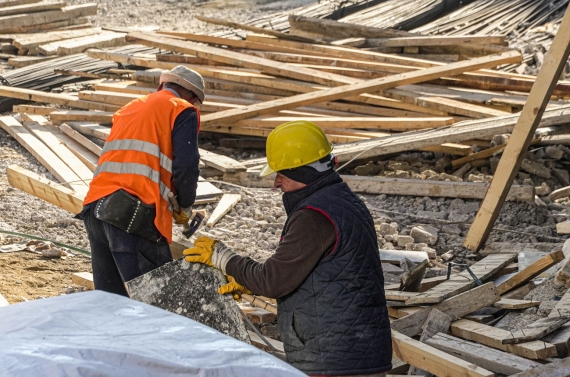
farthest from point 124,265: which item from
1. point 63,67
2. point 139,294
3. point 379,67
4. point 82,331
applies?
point 63,67

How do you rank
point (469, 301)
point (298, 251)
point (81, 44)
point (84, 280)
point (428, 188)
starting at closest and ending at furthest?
point (298, 251) < point (469, 301) < point (84, 280) < point (428, 188) < point (81, 44)

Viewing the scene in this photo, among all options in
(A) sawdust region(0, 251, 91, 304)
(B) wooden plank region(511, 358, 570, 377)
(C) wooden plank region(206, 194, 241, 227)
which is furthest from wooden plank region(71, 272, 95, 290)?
(B) wooden plank region(511, 358, 570, 377)

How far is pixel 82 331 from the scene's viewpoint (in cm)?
259

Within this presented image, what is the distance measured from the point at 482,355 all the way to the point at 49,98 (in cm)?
876

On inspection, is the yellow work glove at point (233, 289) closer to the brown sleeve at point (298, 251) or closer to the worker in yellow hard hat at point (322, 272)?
the worker in yellow hard hat at point (322, 272)

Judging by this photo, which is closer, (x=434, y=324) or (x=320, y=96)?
(x=434, y=324)

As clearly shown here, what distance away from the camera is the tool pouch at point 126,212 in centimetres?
484

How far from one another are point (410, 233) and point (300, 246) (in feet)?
14.8

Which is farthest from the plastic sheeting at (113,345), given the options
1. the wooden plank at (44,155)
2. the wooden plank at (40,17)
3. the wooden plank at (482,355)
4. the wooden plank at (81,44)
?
the wooden plank at (40,17)

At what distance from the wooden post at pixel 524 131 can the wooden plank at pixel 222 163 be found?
3.13 m

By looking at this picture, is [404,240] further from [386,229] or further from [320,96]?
[320,96]

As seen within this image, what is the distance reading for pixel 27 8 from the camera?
57.6 feet

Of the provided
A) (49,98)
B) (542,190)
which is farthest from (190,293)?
(49,98)

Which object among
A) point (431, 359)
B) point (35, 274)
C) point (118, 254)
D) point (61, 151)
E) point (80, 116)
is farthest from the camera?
point (80, 116)
